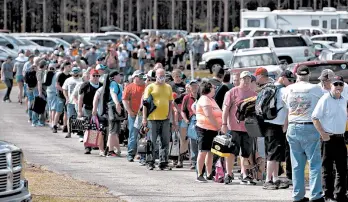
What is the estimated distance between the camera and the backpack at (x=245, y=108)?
16016 mm

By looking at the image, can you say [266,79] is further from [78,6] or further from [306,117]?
[78,6]

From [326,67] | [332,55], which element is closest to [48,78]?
[326,67]

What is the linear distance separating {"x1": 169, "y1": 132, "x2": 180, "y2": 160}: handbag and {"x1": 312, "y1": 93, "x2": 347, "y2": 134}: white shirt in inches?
243

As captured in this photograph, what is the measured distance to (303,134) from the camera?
1379 cm

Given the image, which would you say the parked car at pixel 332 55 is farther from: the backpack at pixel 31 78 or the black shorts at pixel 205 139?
the black shorts at pixel 205 139

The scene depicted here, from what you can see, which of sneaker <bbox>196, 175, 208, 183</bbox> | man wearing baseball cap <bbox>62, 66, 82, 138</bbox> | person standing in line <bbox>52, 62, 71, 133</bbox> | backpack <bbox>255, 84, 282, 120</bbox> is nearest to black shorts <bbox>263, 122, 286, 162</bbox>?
backpack <bbox>255, 84, 282, 120</bbox>

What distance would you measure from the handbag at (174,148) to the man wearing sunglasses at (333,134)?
568cm

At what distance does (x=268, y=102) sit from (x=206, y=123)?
1.86 meters

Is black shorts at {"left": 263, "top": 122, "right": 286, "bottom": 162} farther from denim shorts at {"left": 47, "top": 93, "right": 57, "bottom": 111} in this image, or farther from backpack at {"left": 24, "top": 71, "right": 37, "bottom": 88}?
backpack at {"left": 24, "top": 71, "right": 37, "bottom": 88}

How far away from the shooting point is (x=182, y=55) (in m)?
53.8

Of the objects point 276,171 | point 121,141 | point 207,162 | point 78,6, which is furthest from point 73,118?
point 78,6

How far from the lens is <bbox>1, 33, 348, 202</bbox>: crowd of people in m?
13.8

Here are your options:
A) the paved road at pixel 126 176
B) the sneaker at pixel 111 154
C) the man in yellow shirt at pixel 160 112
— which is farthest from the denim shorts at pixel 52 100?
the man in yellow shirt at pixel 160 112

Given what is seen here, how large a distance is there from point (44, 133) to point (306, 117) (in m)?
13.3
